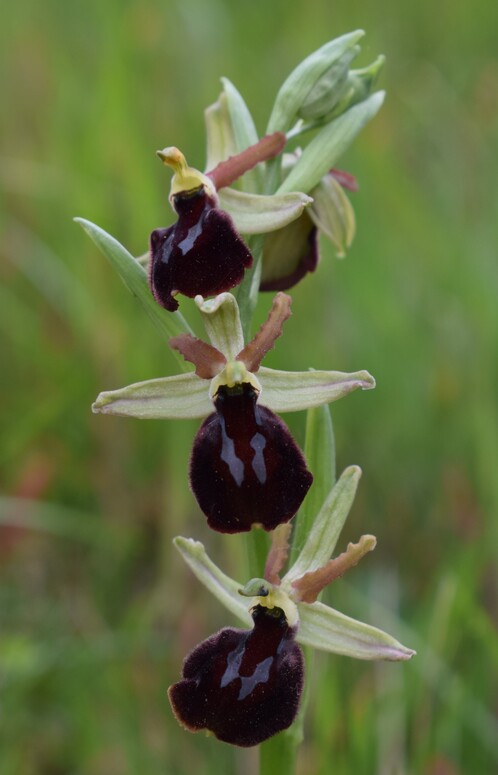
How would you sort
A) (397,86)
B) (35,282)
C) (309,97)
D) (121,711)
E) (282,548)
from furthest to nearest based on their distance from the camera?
(397,86) < (35,282) < (121,711) < (309,97) < (282,548)

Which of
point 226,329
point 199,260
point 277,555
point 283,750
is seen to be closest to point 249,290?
point 226,329

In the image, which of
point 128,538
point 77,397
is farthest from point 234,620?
point 77,397

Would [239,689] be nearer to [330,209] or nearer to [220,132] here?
[330,209]

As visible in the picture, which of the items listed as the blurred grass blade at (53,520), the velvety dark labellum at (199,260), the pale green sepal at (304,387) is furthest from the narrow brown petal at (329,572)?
the blurred grass blade at (53,520)

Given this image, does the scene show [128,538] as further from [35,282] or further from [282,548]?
[282,548]

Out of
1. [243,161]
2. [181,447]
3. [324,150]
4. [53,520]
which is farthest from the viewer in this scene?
[181,447]

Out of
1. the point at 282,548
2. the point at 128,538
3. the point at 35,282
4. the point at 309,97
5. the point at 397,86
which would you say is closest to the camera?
the point at 282,548

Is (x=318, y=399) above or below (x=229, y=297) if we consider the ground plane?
below
